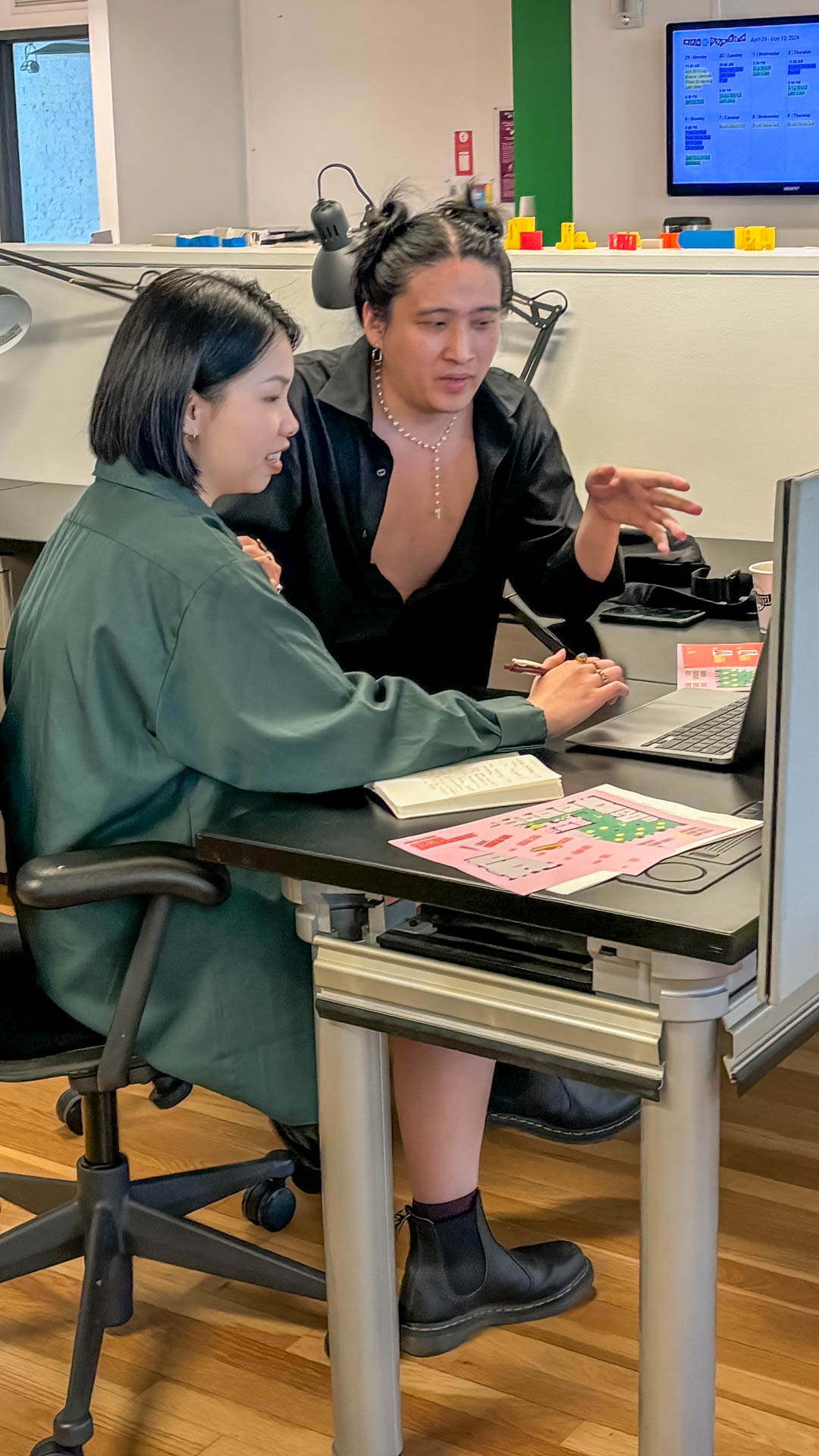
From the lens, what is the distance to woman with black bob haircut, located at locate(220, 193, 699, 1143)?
1.98 metres

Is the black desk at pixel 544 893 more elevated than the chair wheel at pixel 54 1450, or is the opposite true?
the black desk at pixel 544 893

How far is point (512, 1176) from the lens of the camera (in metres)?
2.12

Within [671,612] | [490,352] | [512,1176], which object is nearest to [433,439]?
[490,352]

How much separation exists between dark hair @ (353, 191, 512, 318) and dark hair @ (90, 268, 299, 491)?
439mm

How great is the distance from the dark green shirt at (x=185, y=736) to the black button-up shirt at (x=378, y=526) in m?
0.52

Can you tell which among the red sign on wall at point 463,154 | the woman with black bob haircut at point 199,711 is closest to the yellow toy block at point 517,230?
the woman with black bob haircut at point 199,711

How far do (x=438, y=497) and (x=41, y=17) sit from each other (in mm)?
6574

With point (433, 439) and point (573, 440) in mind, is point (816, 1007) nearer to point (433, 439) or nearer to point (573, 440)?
point (433, 439)

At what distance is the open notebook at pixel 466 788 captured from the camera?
1.44 metres

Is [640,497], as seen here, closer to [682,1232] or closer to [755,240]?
[755,240]

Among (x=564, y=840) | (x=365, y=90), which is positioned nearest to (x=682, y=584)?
(x=564, y=840)

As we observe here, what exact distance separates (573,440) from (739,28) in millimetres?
4725

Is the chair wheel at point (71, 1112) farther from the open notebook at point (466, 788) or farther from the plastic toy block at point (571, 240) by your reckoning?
the plastic toy block at point (571, 240)

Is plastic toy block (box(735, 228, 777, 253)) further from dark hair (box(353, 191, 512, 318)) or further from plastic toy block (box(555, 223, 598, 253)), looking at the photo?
dark hair (box(353, 191, 512, 318))
